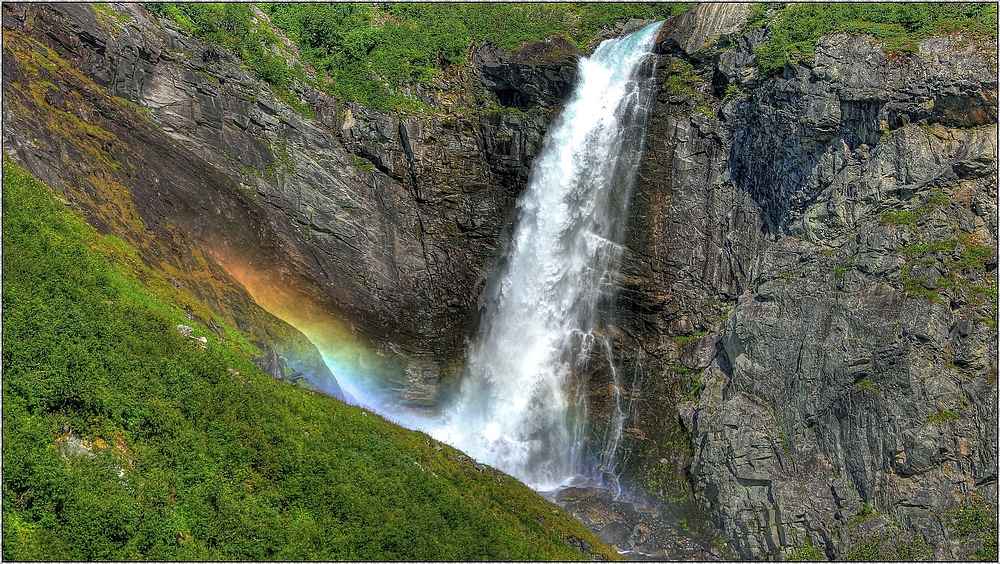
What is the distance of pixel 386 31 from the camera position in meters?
30.7

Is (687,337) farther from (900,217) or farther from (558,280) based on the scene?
(900,217)

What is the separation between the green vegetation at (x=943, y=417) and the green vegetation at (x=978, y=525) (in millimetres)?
1894

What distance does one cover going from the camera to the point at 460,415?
2539 centimetres

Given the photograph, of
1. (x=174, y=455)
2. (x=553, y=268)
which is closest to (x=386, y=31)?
(x=553, y=268)

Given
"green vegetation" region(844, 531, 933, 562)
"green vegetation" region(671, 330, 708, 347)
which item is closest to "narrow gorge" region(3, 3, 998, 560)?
"green vegetation" region(844, 531, 933, 562)

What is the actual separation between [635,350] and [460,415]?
712 centimetres

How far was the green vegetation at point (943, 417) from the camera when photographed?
16.0 meters

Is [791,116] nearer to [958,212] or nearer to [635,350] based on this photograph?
[958,212]

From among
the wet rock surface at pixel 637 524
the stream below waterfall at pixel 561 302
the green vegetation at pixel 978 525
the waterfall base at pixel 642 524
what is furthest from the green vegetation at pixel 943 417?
the stream below waterfall at pixel 561 302

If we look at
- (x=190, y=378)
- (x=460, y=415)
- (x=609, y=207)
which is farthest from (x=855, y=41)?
(x=190, y=378)

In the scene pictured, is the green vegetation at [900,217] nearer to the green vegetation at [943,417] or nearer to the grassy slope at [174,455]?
the green vegetation at [943,417]

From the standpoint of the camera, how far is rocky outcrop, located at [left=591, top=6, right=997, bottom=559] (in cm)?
1638

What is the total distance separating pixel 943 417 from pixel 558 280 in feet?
43.2

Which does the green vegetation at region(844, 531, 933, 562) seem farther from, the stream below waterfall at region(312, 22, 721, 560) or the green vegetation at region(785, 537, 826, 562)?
the stream below waterfall at region(312, 22, 721, 560)
